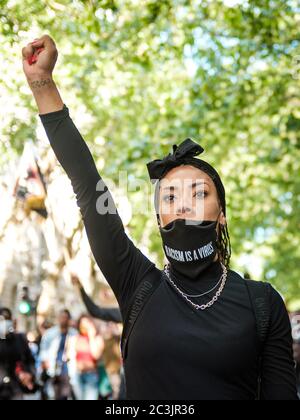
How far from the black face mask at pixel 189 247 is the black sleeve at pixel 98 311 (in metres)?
5.07

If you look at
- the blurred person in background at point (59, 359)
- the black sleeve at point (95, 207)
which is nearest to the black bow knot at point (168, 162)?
the black sleeve at point (95, 207)

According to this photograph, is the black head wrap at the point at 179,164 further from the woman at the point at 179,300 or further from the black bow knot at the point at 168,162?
the woman at the point at 179,300

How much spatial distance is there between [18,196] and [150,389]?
8.99 m

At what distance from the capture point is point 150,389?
2.33 metres

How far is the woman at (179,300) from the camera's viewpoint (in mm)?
2326

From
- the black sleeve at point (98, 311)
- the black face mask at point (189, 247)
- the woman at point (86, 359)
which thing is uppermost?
the black face mask at point (189, 247)

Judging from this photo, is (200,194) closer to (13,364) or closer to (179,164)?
(179,164)

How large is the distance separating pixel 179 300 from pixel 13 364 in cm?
791

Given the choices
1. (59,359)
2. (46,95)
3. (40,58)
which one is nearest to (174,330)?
(46,95)

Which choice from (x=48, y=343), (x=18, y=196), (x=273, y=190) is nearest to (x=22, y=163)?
(x=18, y=196)

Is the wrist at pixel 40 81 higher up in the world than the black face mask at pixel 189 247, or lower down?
higher up

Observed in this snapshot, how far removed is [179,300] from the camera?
2.48 metres

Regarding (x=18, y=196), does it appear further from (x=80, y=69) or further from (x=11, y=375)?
(x=80, y=69)

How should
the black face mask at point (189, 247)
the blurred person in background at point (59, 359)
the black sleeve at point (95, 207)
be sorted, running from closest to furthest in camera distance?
the black sleeve at point (95, 207)
the black face mask at point (189, 247)
the blurred person in background at point (59, 359)
